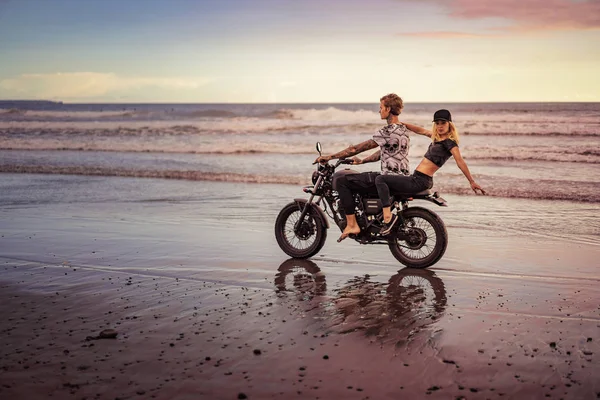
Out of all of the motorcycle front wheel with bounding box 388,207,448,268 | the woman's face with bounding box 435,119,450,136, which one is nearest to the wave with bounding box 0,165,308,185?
the motorcycle front wheel with bounding box 388,207,448,268

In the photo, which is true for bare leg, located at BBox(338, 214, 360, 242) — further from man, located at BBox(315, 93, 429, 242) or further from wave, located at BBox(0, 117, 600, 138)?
wave, located at BBox(0, 117, 600, 138)

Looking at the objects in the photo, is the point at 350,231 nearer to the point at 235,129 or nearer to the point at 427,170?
the point at 427,170

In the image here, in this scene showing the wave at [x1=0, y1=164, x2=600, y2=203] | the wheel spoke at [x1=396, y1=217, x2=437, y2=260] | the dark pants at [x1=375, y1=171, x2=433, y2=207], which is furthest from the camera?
the wave at [x1=0, y1=164, x2=600, y2=203]

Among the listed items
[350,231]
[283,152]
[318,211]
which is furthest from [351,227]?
[283,152]

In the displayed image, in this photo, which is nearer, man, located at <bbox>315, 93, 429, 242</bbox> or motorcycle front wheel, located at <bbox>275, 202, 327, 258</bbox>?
man, located at <bbox>315, 93, 429, 242</bbox>

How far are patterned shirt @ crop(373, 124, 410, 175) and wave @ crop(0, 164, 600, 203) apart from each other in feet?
22.4

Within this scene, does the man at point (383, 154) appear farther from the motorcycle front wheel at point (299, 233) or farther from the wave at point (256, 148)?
the wave at point (256, 148)

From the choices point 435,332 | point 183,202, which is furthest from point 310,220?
point 183,202

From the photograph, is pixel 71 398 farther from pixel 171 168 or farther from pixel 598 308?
pixel 171 168

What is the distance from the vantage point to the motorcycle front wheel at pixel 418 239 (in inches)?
294

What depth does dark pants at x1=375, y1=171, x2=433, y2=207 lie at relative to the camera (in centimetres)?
744

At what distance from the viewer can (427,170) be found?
7391 mm

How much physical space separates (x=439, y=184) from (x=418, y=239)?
791 centimetres

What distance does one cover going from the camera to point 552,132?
29.9m
